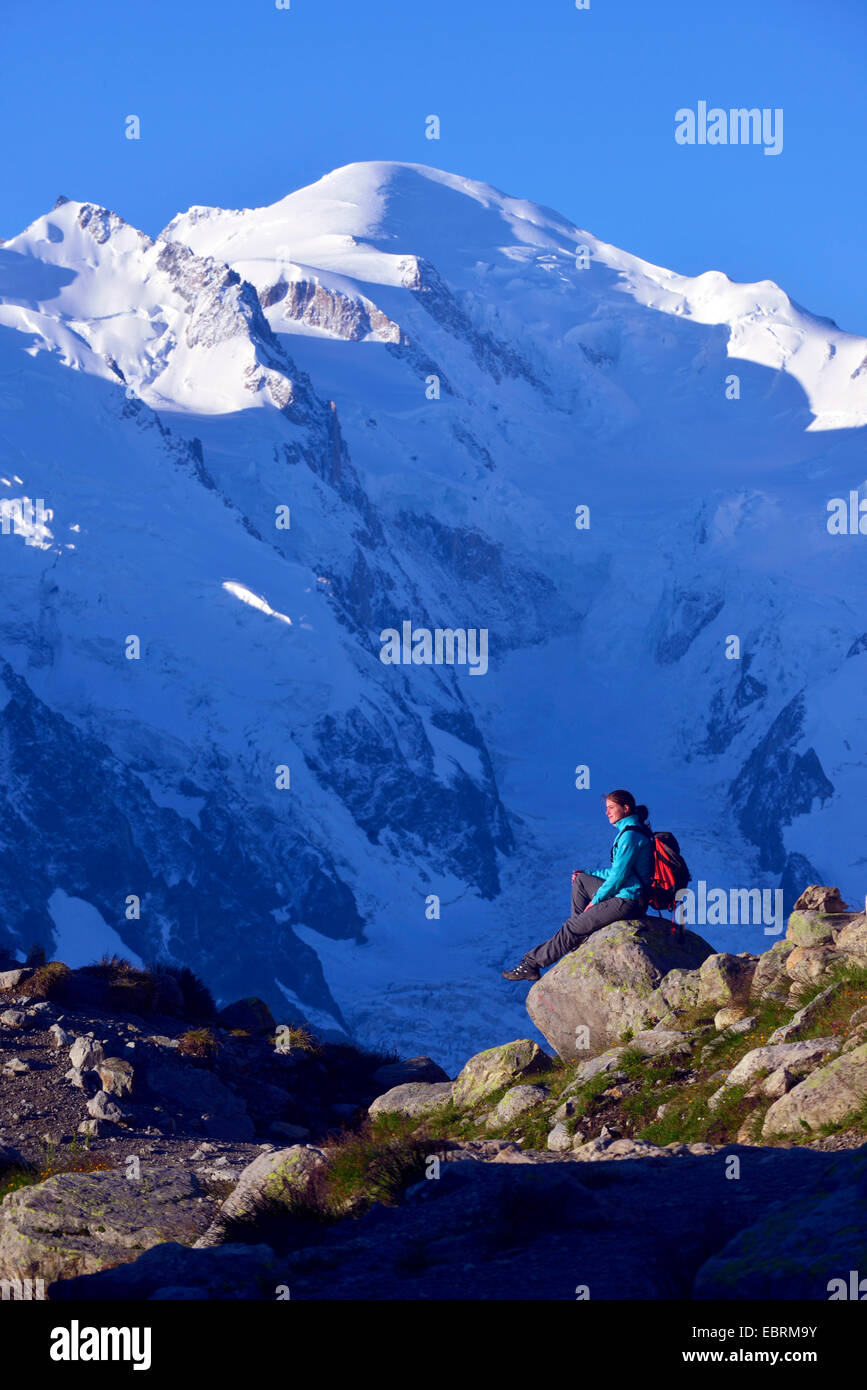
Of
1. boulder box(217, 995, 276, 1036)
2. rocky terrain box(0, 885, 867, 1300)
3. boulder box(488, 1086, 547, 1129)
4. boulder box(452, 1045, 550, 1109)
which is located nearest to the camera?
rocky terrain box(0, 885, 867, 1300)

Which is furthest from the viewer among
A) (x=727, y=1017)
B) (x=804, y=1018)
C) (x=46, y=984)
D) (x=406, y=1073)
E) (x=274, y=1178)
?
(x=406, y=1073)

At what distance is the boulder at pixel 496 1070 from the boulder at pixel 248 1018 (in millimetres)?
7763

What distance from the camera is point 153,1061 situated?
18094mm

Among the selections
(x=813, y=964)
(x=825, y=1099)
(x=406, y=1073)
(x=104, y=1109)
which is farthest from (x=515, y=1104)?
(x=406, y=1073)

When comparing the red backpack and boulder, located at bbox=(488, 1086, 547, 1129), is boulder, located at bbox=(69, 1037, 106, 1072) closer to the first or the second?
boulder, located at bbox=(488, 1086, 547, 1129)

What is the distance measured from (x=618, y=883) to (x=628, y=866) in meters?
0.26

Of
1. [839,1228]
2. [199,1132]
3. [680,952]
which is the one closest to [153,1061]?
[199,1132]

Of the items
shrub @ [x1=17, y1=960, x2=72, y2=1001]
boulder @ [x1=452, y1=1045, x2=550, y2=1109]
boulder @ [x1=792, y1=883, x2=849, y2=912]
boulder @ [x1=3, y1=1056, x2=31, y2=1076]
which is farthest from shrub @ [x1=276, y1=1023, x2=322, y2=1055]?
boulder @ [x1=792, y1=883, x2=849, y2=912]

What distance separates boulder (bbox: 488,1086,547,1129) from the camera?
47.3 feet

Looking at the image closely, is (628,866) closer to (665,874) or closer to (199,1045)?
(665,874)

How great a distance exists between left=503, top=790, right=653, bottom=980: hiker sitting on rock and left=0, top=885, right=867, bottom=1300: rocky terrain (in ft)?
1.10

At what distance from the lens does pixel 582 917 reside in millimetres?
16828
